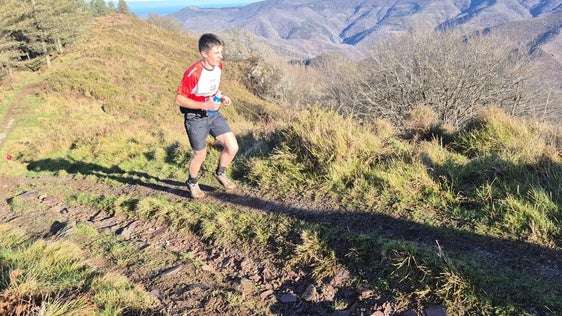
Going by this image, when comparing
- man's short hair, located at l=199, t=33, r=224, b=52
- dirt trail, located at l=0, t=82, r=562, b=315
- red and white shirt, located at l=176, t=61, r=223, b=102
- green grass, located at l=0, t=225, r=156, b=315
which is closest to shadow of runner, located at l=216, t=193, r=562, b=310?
dirt trail, located at l=0, t=82, r=562, b=315

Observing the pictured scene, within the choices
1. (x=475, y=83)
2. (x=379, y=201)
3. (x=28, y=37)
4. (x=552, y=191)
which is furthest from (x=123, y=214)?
(x=28, y=37)

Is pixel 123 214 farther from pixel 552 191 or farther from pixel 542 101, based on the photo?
pixel 542 101

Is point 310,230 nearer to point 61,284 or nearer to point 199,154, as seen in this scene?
point 199,154

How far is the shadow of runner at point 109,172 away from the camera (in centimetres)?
544

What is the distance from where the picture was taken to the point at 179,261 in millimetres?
3375

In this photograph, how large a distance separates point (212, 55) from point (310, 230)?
7.22 ft

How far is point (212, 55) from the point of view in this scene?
13.5ft

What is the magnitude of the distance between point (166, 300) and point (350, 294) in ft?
4.48

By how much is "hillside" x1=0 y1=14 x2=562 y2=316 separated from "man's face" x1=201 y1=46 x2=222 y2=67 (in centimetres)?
157

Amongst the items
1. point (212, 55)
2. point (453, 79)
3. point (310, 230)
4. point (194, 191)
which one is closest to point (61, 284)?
point (310, 230)

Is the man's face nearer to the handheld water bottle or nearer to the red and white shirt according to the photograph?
the red and white shirt

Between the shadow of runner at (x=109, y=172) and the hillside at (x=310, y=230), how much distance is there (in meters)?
0.06

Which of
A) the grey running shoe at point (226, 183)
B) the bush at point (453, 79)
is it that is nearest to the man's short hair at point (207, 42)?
the grey running shoe at point (226, 183)

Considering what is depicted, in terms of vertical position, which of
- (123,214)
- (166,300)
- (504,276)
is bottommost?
(123,214)
